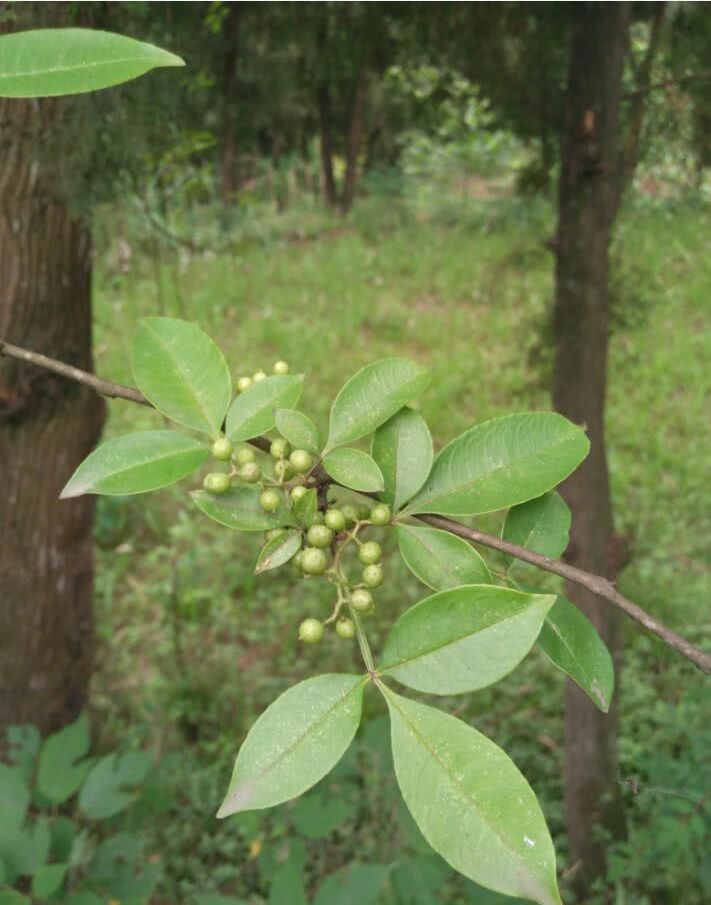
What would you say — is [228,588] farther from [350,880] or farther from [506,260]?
[350,880]

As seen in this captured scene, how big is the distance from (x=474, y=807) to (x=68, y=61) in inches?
18.3

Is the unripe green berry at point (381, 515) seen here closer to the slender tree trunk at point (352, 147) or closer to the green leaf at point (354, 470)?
the green leaf at point (354, 470)

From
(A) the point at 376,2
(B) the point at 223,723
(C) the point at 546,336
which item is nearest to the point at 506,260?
→ (C) the point at 546,336

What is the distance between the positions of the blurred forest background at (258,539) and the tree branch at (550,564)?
16 centimetres

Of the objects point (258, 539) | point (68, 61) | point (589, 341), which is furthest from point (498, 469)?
point (258, 539)

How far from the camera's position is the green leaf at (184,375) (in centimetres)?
58

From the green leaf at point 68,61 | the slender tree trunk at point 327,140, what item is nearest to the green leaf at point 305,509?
the green leaf at point 68,61

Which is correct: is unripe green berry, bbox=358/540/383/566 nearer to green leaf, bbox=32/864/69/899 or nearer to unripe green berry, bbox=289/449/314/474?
unripe green berry, bbox=289/449/314/474

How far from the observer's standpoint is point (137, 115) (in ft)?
4.83

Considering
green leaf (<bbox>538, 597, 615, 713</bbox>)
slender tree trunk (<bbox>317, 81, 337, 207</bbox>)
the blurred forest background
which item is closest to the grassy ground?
the blurred forest background

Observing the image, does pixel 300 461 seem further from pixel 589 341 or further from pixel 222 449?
pixel 589 341

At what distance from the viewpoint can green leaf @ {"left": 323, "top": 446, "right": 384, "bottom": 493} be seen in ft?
1.71

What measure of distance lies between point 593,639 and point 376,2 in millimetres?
2013

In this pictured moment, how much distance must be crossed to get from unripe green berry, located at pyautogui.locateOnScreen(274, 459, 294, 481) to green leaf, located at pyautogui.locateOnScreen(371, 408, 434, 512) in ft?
0.21
